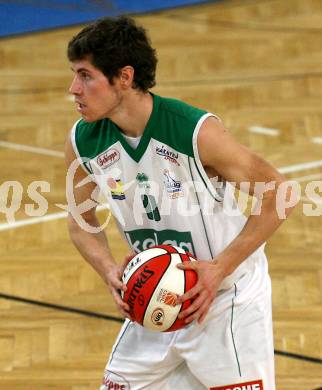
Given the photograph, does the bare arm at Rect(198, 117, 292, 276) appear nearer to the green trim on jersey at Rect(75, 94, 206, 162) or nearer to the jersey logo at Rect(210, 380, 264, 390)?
the green trim on jersey at Rect(75, 94, 206, 162)

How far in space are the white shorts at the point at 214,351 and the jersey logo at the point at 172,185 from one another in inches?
19.8

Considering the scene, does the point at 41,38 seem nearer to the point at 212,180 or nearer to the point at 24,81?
the point at 24,81

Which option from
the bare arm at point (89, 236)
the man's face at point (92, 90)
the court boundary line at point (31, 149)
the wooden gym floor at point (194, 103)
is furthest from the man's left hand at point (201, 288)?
the court boundary line at point (31, 149)

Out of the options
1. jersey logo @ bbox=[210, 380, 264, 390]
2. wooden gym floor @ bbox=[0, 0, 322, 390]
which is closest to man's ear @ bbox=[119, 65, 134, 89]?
jersey logo @ bbox=[210, 380, 264, 390]

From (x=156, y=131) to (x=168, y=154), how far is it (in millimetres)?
110

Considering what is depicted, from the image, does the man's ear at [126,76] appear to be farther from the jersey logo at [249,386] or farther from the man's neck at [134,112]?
the jersey logo at [249,386]

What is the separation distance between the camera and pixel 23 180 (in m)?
7.64

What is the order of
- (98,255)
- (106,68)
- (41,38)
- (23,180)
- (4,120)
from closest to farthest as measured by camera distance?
(106,68) → (98,255) → (23,180) → (4,120) → (41,38)

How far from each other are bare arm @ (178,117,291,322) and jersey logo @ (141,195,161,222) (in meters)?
0.29

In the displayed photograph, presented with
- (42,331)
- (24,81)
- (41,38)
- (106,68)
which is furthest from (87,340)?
(41,38)

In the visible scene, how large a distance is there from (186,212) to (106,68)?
2.26 ft

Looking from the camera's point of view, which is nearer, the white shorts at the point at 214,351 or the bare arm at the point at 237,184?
the bare arm at the point at 237,184

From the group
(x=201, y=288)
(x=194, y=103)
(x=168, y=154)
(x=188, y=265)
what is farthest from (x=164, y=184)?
(x=194, y=103)

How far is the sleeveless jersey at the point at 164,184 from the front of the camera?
3980mm
